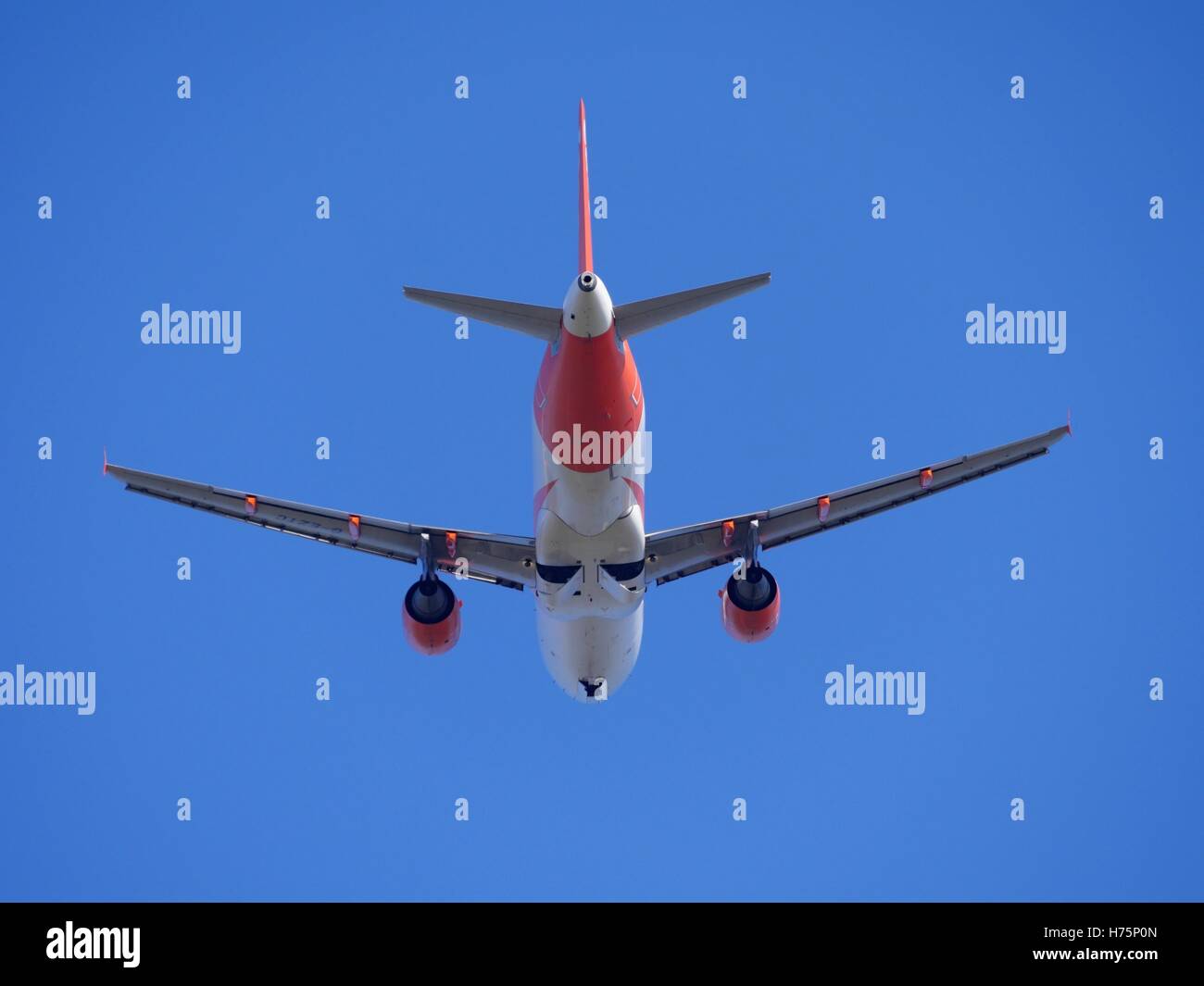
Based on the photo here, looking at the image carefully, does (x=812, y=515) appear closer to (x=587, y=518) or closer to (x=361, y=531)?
(x=587, y=518)

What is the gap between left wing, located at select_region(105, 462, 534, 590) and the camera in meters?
38.4

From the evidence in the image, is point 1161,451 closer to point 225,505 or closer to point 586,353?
point 586,353

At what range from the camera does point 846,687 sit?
47.5 metres

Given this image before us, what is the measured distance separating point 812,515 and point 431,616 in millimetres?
9036

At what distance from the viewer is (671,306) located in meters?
33.3

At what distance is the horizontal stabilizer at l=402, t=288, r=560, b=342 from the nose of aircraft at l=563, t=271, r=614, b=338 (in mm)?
1250

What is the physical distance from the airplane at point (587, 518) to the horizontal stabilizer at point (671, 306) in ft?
0.11

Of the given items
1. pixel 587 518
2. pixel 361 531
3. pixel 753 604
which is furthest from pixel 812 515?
pixel 361 531

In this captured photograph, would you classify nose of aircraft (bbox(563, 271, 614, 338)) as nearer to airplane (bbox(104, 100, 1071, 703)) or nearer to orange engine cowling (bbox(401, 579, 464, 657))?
airplane (bbox(104, 100, 1071, 703))

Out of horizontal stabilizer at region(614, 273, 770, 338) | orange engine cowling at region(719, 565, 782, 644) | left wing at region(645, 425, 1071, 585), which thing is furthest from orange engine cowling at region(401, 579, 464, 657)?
A: horizontal stabilizer at region(614, 273, 770, 338)

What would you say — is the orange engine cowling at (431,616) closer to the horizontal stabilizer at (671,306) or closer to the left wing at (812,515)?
the left wing at (812,515)

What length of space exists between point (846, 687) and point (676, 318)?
17277mm

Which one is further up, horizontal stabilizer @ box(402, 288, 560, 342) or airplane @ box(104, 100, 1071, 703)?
horizontal stabilizer @ box(402, 288, 560, 342)

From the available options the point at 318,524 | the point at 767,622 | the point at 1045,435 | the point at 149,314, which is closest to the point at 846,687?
the point at 767,622
